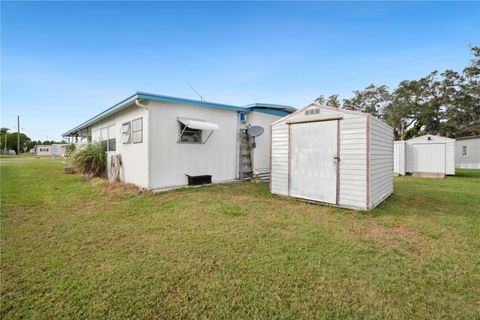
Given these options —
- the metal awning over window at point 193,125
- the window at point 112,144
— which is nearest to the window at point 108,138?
the window at point 112,144

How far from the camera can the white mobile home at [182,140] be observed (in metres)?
6.54

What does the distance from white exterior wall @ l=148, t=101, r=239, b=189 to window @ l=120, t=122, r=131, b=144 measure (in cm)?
180

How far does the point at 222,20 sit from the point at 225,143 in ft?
15.5

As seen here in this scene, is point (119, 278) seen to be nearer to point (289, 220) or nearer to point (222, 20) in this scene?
point (289, 220)

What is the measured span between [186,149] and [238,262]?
5061 millimetres

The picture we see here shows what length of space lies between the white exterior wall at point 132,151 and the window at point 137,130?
121 mm

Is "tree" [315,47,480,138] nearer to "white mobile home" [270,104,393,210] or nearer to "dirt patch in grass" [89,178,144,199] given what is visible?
"white mobile home" [270,104,393,210]

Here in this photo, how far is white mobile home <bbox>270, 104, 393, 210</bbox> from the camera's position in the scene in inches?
183

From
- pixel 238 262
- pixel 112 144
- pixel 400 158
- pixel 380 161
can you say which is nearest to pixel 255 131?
pixel 380 161

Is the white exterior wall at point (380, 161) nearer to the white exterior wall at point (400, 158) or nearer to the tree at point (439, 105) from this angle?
the white exterior wall at point (400, 158)

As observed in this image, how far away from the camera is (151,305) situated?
75.0 inches

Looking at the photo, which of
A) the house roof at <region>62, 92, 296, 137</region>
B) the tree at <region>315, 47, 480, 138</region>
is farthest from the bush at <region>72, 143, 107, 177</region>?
the tree at <region>315, 47, 480, 138</region>

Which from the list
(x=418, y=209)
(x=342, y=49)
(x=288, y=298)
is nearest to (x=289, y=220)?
(x=288, y=298)

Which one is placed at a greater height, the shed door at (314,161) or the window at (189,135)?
the window at (189,135)
